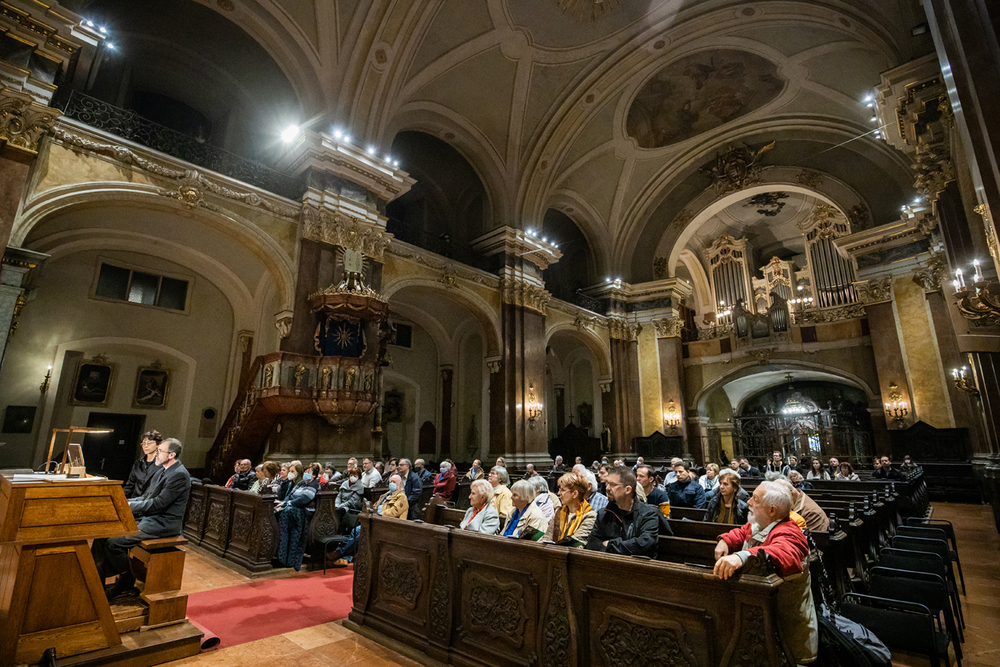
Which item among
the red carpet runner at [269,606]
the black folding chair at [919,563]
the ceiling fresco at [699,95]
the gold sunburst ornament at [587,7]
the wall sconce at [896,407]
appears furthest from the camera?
the ceiling fresco at [699,95]

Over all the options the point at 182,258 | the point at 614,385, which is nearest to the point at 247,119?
the point at 182,258

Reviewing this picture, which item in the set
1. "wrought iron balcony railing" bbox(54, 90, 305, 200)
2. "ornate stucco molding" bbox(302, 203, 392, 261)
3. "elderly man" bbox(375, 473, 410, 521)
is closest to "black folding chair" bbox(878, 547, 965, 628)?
"elderly man" bbox(375, 473, 410, 521)

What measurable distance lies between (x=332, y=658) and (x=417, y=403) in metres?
12.0

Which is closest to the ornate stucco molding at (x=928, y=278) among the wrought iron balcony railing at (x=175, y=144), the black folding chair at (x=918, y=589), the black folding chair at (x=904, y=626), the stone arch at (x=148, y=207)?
the black folding chair at (x=918, y=589)

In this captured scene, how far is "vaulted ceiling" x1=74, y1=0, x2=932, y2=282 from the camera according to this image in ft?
33.6

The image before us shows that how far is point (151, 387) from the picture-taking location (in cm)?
1077

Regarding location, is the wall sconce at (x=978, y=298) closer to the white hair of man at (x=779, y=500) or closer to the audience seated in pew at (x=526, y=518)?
the white hair of man at (x=779, y=500)

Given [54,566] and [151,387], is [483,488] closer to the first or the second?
[54,566]

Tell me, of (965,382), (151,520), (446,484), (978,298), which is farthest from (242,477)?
(965,382)

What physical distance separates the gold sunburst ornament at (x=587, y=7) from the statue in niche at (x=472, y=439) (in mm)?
11009

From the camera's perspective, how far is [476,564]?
10.6 feet

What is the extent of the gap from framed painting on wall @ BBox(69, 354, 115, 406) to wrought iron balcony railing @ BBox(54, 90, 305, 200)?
15.2 ft

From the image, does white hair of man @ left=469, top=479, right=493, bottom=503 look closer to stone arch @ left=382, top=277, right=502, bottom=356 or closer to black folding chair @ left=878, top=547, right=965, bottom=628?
black folding chair @ left=878, top=547, right=965, bottom=628

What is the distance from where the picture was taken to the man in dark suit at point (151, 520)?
3.78 m
